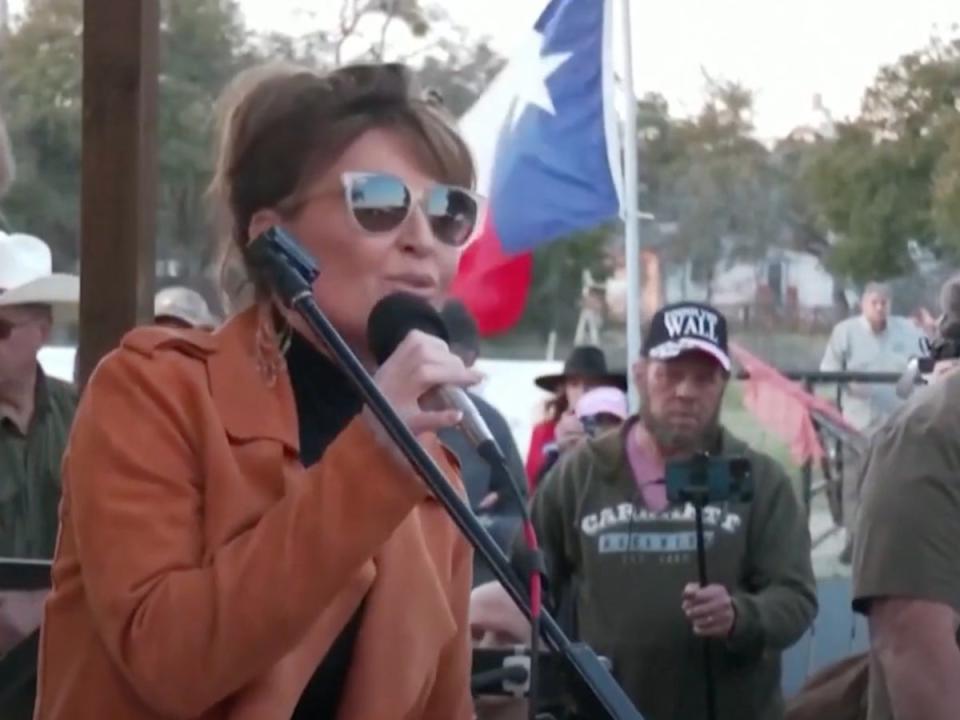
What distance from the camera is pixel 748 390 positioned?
8.16 meters

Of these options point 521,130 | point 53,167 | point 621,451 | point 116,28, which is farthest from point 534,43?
point 116,28

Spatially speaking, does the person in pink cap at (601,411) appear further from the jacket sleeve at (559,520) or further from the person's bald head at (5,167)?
the person's bald head at (5,167)

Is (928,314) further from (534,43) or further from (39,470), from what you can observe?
(39,470)

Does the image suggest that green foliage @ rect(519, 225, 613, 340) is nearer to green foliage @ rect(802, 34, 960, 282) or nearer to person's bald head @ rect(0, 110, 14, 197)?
green foliage @ rect(802, 34, 960, 282)

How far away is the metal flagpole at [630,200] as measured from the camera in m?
8.45

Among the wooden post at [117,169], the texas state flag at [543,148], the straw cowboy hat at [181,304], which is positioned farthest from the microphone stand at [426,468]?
the texas state flag at [543,148]

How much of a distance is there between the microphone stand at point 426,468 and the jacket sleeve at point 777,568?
2914 mm

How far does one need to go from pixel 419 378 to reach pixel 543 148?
6.49 metres

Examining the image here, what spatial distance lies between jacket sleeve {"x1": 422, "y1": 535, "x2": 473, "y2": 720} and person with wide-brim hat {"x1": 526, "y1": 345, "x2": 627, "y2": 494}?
545 cm

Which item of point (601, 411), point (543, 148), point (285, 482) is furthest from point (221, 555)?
point (543, 148)

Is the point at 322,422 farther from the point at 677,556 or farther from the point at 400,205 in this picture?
the point at 677,556

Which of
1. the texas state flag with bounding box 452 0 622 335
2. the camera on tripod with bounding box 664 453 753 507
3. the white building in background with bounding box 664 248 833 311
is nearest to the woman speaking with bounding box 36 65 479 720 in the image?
the camera on tripod with bounding box 664 453 753 507

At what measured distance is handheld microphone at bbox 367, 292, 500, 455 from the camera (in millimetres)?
1949

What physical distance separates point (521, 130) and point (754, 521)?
3.59 metres
